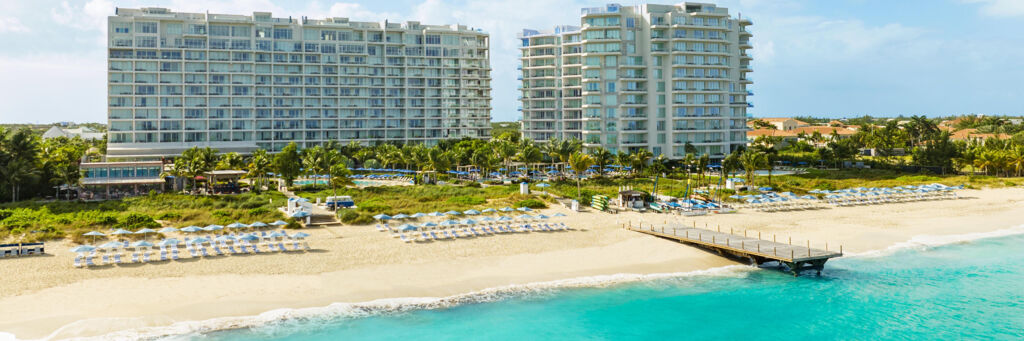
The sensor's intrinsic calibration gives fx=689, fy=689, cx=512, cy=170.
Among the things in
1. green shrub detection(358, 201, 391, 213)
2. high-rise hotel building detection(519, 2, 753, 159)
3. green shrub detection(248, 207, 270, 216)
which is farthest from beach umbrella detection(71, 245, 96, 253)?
high-rise hotel building detection(519, 2, 753, 159)

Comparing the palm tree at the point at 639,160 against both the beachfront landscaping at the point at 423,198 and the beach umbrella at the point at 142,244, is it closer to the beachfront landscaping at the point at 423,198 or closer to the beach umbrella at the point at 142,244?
the beachfront landscaping at the point at 423,198

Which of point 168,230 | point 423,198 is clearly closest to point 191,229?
point 168,230

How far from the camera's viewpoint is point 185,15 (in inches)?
4235

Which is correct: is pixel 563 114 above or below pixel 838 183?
above

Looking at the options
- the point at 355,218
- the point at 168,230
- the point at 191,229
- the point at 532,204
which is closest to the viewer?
the point at 168,230

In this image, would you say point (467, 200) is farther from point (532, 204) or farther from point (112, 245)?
point (112, 245)

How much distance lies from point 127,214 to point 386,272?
81.4 feet

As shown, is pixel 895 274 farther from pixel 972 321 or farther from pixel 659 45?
pixel 659 45

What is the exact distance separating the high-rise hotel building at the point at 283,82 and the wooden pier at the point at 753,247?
84892 millimetres

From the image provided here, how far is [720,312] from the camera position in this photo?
32094mm

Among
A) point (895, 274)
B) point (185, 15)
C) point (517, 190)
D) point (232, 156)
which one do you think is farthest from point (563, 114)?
point (895, 274)

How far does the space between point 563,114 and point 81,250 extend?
83.7m

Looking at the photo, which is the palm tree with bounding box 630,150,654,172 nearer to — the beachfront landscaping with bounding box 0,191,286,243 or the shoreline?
the shoreline

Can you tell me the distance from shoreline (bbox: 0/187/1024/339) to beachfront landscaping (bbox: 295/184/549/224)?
5139mm
